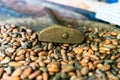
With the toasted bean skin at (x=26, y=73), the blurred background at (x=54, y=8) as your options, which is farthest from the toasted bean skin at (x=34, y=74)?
the blurred background at (x=54, y=8)

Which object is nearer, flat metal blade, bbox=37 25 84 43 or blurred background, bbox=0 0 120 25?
flat metal blade, bbox=37 25 84 43

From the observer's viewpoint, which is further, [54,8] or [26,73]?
[54,8]

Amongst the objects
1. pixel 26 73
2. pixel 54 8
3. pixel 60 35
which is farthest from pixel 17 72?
pixel 54 8

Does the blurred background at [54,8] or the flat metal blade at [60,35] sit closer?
the flat metal blade at [60,35]

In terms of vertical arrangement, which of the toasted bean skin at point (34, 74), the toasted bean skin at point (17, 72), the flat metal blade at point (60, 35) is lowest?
the toasted bean skin at point (17, 72)

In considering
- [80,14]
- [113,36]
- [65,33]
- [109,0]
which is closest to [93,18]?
[80,14]

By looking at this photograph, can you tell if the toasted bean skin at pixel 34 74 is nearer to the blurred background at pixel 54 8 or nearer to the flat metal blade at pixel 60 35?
the flat metal blade at pixel 60 35

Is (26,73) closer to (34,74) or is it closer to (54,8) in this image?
(34,74)

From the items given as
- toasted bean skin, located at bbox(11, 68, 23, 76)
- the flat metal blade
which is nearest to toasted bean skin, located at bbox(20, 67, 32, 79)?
toasted bean skin, located at bbox(11, 68, 23, 76)

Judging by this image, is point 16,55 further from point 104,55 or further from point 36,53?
point 104,55

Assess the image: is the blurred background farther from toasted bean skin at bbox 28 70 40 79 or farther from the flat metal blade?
toasted bean skin at bbox 28 70 40 79

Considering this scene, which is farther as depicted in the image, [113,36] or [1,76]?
[113,36]
